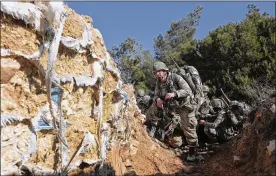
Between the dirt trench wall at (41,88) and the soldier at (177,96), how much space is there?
6.39 feet

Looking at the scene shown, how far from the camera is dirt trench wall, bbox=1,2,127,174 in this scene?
391 centimetres

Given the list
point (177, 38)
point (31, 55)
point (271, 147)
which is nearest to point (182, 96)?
point (271, 147)

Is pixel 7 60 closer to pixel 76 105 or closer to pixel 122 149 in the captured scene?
pixel 76 105

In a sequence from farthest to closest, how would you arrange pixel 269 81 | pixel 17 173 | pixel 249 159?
pixel 269 81 → pixel 249 159 → pixel 17 173

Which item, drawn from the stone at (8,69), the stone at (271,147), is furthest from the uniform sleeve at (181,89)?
the stone at (8,69)

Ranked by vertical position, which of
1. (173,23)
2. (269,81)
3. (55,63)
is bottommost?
(55,63)

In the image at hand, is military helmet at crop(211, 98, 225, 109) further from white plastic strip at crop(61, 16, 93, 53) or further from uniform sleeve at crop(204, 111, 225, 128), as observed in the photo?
white plastic strip at crop(61, 16, 93, 53)

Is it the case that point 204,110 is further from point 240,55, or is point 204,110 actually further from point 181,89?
point 240,55

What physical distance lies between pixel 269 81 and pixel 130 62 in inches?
285

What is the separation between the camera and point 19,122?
397cm

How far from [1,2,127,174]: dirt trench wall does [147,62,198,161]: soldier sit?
76.6 inches

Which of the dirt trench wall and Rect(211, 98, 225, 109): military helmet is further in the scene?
Rect(211, 98, 225, 109): military helmet

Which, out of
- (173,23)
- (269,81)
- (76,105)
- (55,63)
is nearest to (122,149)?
(76,105)

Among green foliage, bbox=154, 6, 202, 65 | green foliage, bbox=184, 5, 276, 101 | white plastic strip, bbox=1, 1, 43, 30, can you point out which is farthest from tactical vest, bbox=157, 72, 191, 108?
green foliage, bbox=154, 6, 202, 65
